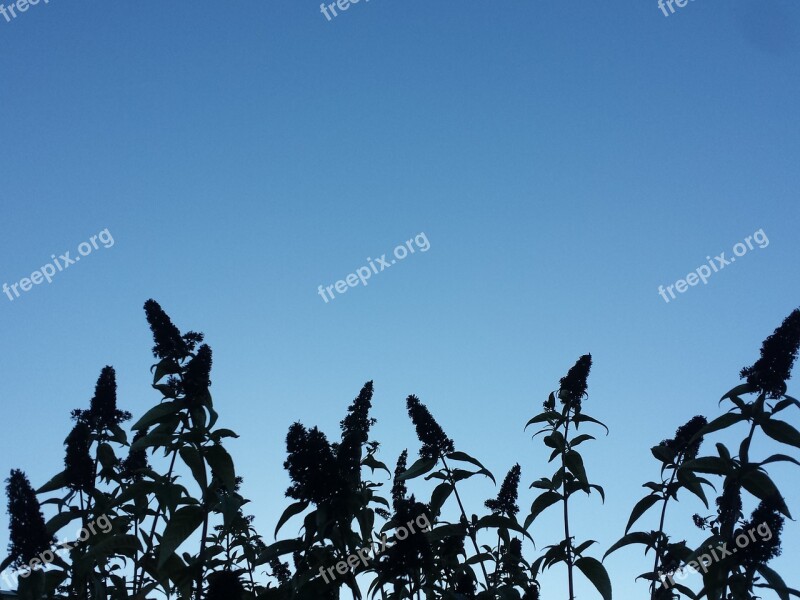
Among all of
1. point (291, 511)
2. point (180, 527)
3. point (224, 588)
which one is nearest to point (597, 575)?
point (291, 511)

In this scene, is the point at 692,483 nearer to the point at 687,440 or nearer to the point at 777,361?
the point at 687,440

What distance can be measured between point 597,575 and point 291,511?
2711 millimetres

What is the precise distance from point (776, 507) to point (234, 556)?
18.2 ft

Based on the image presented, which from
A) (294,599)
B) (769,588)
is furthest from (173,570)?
(769,588)

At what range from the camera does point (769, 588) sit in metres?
5.34

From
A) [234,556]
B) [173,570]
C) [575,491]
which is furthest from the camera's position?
[234,556]

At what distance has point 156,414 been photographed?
6.47 m

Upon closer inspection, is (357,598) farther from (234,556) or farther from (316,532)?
(234,556)

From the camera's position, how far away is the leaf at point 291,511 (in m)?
6.20

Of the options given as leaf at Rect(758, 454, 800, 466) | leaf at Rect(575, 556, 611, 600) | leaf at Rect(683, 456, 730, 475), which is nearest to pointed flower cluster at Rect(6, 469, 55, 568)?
leaf at Rect(575, 556, 611, 600)

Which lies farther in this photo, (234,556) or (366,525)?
(234,556)

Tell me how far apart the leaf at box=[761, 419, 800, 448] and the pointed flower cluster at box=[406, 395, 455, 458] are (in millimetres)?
2870

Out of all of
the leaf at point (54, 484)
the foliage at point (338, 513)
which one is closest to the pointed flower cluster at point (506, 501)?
the foliage at point (338, 513)

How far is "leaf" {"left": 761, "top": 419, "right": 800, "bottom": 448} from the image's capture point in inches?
221
